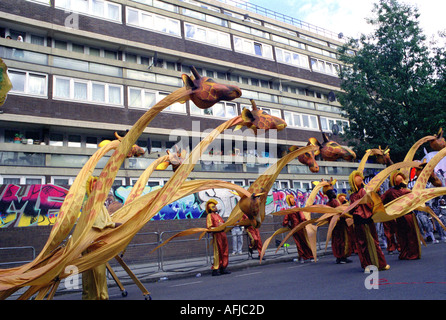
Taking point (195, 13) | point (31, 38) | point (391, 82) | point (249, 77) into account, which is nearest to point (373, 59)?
point (391, 82)

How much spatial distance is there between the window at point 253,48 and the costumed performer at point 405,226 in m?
18.7

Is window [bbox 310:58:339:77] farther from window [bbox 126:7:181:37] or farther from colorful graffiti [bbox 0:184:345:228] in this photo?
colorful graffiti [bbox 0:184:345:228]

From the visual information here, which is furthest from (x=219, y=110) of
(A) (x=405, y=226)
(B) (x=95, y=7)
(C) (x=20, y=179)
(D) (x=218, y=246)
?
(A) (x=405, y=226)

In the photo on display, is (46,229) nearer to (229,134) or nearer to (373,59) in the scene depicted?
(229,134)

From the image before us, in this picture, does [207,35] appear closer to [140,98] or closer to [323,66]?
[140,98]

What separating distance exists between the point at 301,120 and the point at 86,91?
1616 centimetres

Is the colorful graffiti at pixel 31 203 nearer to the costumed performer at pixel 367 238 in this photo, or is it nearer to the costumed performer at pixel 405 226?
the costumed performer at pixel 367 238

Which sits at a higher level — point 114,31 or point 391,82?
Result: point 114,31

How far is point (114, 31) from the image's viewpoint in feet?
66.4

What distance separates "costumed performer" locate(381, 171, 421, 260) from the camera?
9.23 m

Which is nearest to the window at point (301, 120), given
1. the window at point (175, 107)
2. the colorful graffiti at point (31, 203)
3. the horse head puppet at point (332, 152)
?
the window at point (175, 107)

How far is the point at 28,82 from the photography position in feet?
55.6

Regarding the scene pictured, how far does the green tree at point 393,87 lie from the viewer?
20.0m

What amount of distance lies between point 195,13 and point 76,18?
8212 millimetres
